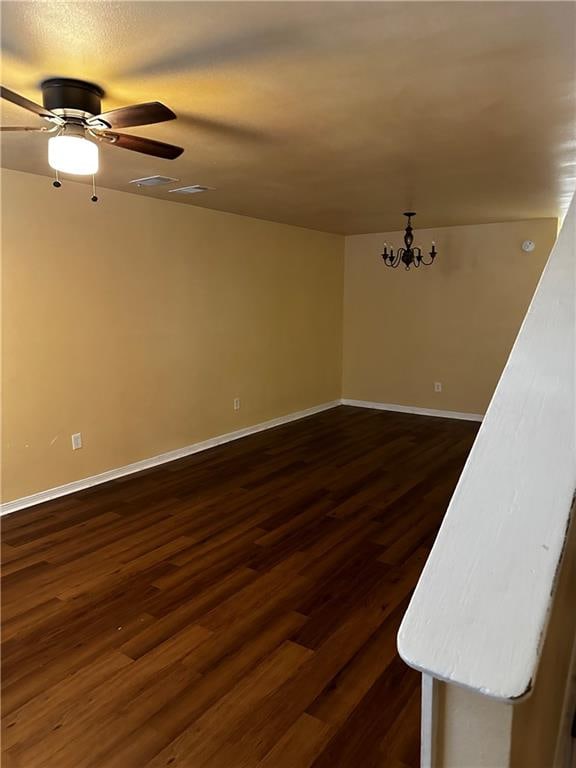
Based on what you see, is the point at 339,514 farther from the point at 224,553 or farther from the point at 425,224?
the point at 425,224

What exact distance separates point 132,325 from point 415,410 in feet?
12.8

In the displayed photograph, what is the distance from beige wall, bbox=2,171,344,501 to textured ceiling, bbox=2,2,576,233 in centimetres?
54

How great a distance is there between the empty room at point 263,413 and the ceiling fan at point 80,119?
0.04 feet

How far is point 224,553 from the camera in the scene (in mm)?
3094

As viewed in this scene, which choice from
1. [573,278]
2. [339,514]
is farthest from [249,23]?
[339,514]

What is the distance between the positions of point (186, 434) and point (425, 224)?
3.57 meters

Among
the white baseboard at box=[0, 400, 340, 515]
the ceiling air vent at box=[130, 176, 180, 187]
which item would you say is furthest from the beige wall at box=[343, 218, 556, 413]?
the ceiling air vent at box=[130, 176, 180, 187]

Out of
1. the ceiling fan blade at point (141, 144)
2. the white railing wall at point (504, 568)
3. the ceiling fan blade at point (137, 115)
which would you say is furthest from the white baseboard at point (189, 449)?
the white railing wall at point (504, 568)

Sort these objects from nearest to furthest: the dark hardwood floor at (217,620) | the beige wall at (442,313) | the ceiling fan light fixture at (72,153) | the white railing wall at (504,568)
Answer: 1. the white railing wall at (504,568)
2. the dark hardwood floor at (217,620)
3. the ceiling fan light fixture at (72,153)
4. the beige wall at (442,313)

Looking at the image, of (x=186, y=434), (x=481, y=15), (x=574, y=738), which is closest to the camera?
(x=574, y=738)

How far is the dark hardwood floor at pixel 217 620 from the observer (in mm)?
1802

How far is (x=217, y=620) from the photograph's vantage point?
→ 245 cm

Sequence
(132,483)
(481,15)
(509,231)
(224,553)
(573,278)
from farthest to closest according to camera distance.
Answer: (509,231) → (132,483) → (224,553) → (481,15) → (573,278)

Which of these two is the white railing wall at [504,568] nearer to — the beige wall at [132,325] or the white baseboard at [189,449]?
the beige wall at [132,325]
